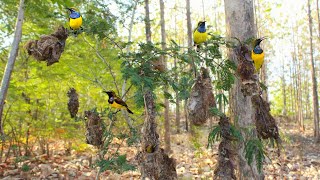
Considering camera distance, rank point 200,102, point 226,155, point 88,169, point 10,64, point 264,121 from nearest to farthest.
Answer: point 264,121
point 226,155
point 200,102
point 10,64
point 88,169

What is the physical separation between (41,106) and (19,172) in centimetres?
185

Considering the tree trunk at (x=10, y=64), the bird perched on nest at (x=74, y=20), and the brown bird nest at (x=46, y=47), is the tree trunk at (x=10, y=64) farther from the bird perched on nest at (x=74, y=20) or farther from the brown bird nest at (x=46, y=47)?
the brown bird nest at (x=46, y=47)

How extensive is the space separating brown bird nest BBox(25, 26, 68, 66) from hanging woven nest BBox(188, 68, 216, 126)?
133 centimetres

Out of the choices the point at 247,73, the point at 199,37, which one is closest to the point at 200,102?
the point at 247,73

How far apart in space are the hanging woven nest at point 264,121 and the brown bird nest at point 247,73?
0.32ft

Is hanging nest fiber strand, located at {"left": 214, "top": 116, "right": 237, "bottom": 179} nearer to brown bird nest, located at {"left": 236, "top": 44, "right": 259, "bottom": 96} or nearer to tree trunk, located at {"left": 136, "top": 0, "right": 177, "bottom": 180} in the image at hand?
brown bird nest, located at {"left": 236, "top": 44, "right": 259, "bottom": 96}

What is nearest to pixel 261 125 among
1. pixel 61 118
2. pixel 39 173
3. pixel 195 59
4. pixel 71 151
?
pixel 195 59

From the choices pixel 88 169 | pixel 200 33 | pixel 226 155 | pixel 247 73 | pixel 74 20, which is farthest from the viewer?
pixel 88 169

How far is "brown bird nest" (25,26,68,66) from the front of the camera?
2.45 metres

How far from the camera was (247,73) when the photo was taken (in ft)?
6.97

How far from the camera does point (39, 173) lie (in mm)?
7336

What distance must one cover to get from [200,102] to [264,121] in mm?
589

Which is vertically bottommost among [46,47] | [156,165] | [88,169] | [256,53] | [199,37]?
[88,169]

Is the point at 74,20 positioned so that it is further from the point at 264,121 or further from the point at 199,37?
the point at 264,121
